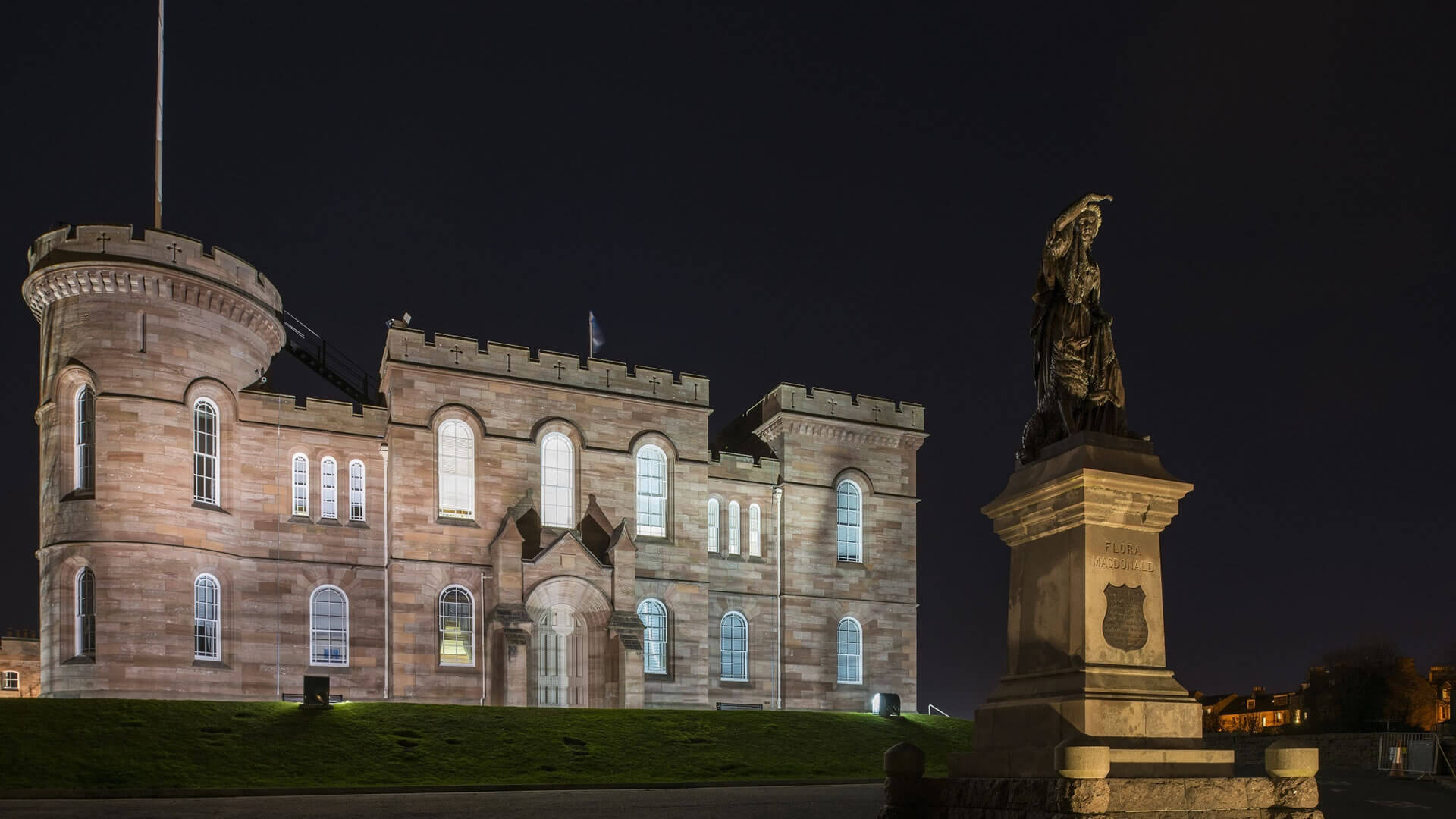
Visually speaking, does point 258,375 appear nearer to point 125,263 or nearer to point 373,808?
point 125,263

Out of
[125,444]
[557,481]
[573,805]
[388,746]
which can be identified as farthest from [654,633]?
[573,805]

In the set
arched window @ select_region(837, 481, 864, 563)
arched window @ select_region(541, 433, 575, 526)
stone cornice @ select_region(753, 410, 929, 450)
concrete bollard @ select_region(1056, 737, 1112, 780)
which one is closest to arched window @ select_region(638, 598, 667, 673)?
arched window @ select_region(541, 433, 575, 526)

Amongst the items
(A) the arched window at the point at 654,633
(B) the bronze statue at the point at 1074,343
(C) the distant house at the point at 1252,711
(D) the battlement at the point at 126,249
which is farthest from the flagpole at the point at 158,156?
(C) the distant house at the point at 1252,711

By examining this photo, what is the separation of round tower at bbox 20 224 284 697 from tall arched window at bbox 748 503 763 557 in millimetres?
16265

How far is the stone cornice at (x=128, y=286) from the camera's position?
29.5m

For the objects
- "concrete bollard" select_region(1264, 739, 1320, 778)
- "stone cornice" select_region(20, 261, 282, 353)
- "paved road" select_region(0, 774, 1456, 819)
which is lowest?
"paved road" select_region(0, 774, 1456, 819)

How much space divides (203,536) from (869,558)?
21.4 metres

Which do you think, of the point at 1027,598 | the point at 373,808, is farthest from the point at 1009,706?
the point at 373,808

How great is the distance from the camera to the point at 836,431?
39.9 m

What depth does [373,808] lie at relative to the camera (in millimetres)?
16188

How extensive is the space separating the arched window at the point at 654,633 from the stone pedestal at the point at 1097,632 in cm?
2642

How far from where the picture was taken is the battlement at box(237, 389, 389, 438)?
31.8m

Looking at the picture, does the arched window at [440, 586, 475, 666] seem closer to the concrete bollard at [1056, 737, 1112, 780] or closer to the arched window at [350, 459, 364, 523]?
the arched window at [350, 459, 364, 523]

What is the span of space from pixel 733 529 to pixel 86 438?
19.5 metres
